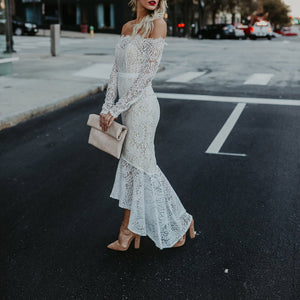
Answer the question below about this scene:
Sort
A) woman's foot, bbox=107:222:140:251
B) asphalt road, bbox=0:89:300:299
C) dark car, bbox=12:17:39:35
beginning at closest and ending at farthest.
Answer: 1. asphalt road, bbox=0:89:300:299
2. woman's foot, bbox=107:222:140:251
3. dark car, bbox=12:17:39:35

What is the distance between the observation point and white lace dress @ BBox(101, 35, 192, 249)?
3.35m

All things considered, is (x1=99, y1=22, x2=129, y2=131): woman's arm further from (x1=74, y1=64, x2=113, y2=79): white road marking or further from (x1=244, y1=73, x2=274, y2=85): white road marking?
(x1=244, y1=73, x2=274, y2=85): white road marking

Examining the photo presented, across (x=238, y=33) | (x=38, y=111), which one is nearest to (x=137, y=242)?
(x=38, y=111)

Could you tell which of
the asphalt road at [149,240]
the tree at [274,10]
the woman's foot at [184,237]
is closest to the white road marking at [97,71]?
the asphalt road at [149,240]

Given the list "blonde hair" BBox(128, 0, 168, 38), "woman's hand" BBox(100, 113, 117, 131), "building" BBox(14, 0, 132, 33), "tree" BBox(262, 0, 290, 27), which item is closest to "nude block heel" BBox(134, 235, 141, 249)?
"woman's hand" BBox(100, 113, 117, 131)

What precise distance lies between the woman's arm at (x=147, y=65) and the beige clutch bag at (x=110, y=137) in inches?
4.2

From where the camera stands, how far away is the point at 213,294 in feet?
10.7

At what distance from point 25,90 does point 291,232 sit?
27.8 feet

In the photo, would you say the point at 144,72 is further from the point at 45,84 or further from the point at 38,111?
the point at 45,84

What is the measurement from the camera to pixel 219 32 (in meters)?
45.2

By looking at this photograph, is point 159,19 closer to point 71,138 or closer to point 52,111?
point 71,138

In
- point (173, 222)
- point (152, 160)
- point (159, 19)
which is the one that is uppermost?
point (159, 19)

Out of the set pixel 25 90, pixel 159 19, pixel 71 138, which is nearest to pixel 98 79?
pixel 25 90

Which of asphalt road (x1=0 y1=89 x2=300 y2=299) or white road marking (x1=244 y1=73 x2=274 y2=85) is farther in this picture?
white road marking (x1=244 y1=73 x2=274 y2=85)
